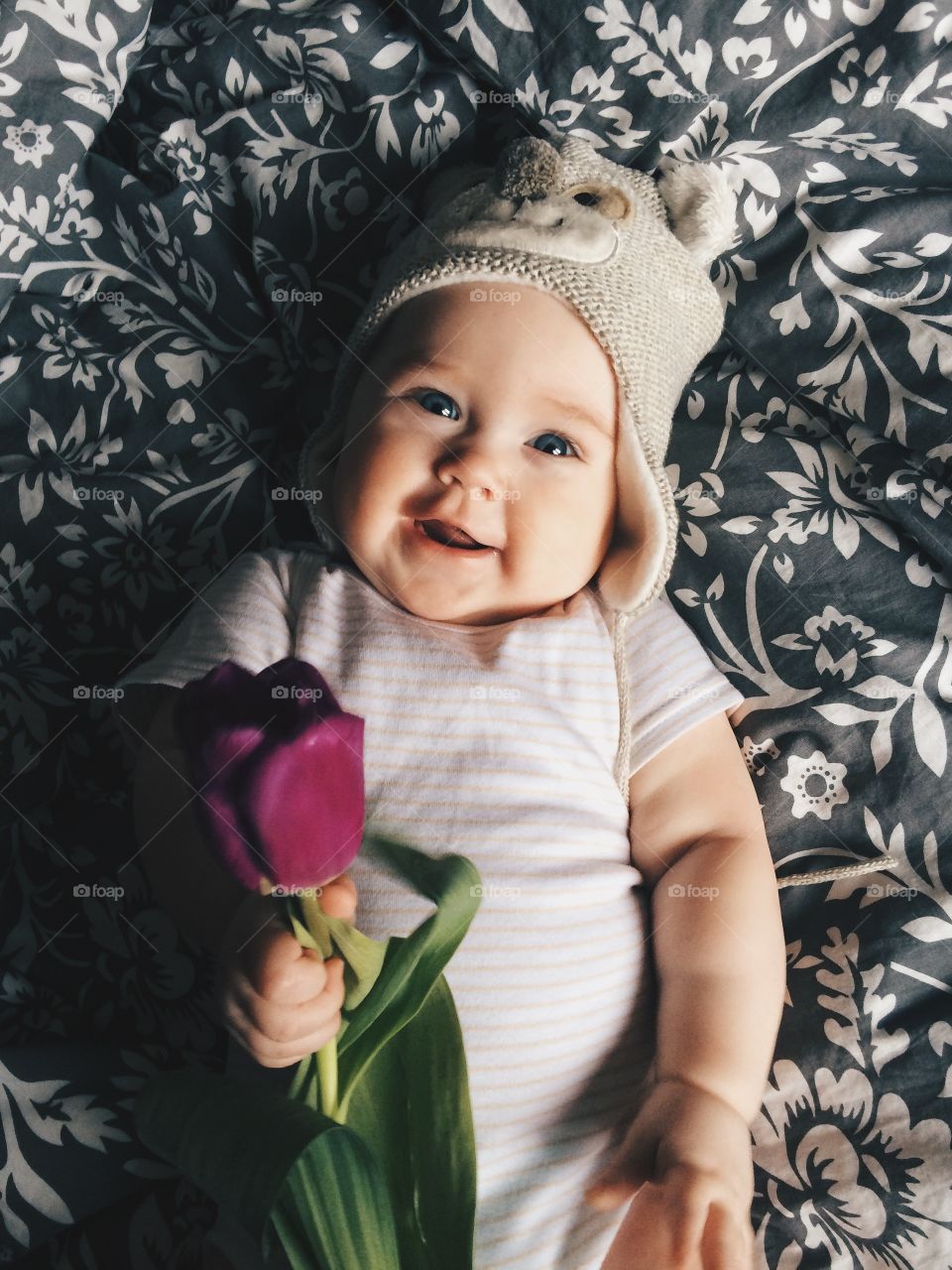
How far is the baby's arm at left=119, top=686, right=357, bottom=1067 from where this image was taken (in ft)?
1.73

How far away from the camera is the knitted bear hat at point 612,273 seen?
2.73 ft

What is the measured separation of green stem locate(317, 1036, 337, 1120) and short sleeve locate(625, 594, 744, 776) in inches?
14.2

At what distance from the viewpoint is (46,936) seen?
95cm

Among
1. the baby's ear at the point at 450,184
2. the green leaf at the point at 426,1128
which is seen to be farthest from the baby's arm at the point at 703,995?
the baby's ear at the point at 450,184

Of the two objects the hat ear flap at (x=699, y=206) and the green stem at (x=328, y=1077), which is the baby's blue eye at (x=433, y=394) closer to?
the hat ear flap at (x=699, y=206)

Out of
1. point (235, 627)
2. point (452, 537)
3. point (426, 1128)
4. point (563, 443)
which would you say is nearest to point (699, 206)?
point (563, 443)

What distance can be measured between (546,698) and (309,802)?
0.40 m

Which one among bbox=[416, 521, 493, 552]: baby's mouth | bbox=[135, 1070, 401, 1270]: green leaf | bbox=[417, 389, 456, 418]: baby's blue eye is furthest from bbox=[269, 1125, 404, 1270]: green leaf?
bbox=[417, 389, 456, 418]: baby's blue eye

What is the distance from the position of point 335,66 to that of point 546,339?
1.42 ft

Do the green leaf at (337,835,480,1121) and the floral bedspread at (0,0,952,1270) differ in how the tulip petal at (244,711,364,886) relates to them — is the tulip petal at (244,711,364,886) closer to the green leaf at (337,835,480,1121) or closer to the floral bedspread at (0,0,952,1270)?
the green leaf at (337,835,480,1121)

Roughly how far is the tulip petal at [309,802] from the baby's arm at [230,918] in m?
0.04

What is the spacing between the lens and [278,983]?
525 mm

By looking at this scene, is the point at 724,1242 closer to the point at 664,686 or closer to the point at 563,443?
the point at 664,686

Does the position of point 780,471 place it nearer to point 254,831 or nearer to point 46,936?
point 254,831
